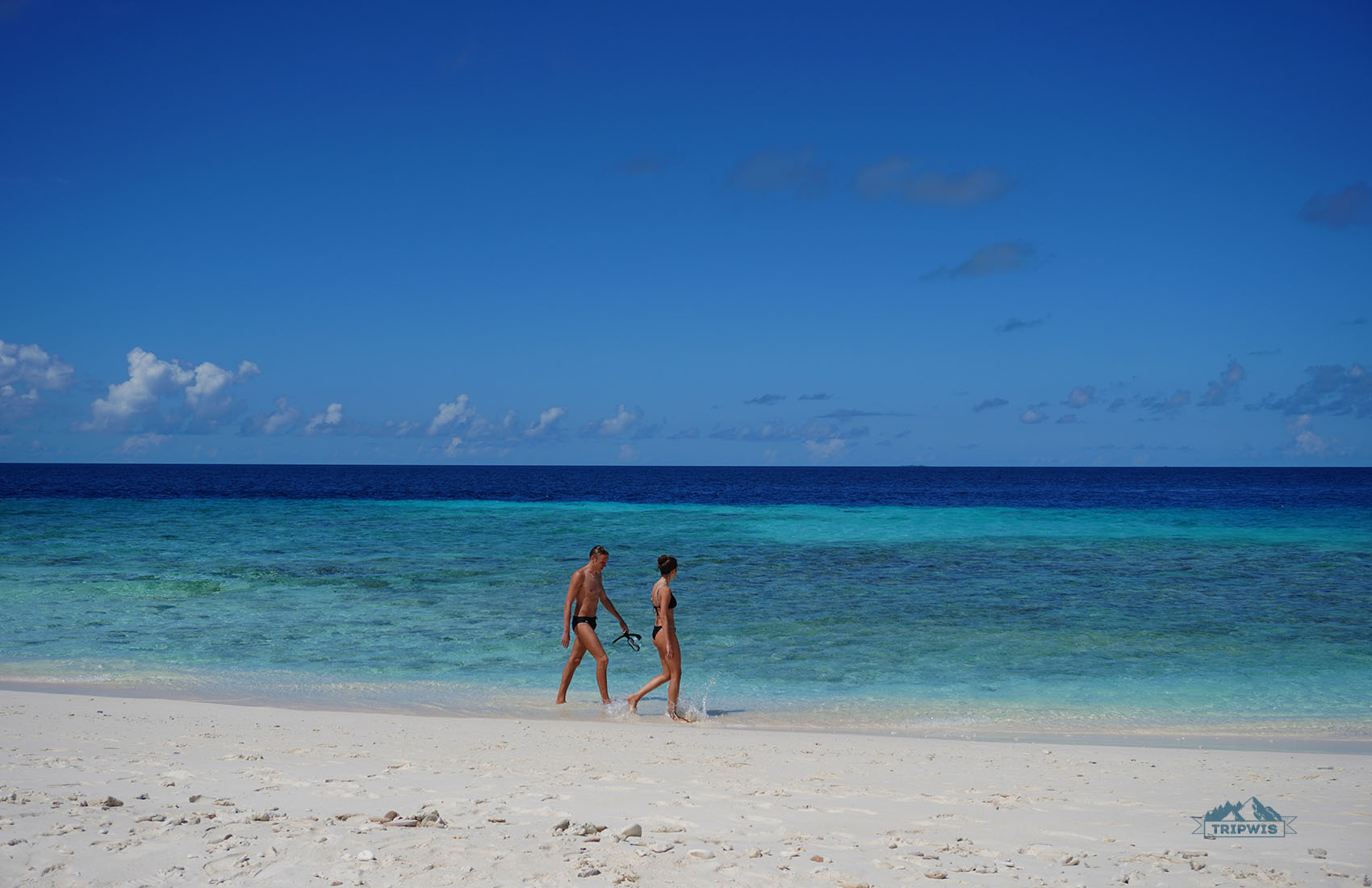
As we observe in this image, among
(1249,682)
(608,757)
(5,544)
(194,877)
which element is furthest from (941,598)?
(5,544)

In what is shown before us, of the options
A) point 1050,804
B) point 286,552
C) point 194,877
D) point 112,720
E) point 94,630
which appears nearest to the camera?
point 194,877

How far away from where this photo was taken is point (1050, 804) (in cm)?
538

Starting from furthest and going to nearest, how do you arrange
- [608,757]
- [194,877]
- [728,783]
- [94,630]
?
[94,630] → [608,757] → [728,783] → [194,877]

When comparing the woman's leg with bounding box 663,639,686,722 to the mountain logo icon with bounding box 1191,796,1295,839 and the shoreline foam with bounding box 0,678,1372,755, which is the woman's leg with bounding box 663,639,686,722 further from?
the mountain logo icon with bounding box 1191,796,1295,839

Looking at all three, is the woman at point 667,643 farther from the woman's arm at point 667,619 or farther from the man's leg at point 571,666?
the man's leg at point 571,666

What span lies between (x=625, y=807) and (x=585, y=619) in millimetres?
4090

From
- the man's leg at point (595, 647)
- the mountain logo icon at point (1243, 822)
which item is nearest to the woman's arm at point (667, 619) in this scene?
the man's leg at point (595, 647)

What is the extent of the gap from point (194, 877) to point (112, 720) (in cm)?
438

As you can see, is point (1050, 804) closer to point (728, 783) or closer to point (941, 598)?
point (728, 783)

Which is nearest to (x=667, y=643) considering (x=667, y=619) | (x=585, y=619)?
(x=667, y=619)

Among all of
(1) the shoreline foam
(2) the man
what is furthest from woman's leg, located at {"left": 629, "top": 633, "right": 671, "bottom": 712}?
(2) the man

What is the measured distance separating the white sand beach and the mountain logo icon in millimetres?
83

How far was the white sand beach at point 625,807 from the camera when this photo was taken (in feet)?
13.5

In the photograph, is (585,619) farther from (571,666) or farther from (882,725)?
(882,725)
